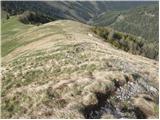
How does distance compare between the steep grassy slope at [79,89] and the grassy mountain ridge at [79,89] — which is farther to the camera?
the steep grassy slope at [79,89]

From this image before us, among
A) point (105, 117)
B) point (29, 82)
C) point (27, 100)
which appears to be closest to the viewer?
point (105, 117)

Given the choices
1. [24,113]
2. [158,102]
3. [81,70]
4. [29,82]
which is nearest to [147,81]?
[158,102]

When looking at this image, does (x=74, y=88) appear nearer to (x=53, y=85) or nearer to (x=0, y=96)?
(x=53, y=85)

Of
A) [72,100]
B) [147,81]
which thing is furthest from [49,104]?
[147,81]

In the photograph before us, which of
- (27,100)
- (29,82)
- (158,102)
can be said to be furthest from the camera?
(29,82)

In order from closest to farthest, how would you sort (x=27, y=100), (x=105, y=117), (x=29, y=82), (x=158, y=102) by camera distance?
→ (x=105, y=117)
(x=27, y=100)
(x=158, y=102)
(x=29, y=82)

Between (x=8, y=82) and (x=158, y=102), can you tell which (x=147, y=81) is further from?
(x=8, y=82)

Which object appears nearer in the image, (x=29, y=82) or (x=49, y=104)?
(x=49, y=104)

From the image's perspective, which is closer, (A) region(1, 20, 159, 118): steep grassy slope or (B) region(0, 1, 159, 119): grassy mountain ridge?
(B) region(0, 1, 159, 119): grassy mountain ridge

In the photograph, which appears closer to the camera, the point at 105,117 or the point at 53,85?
the point at 105,117
